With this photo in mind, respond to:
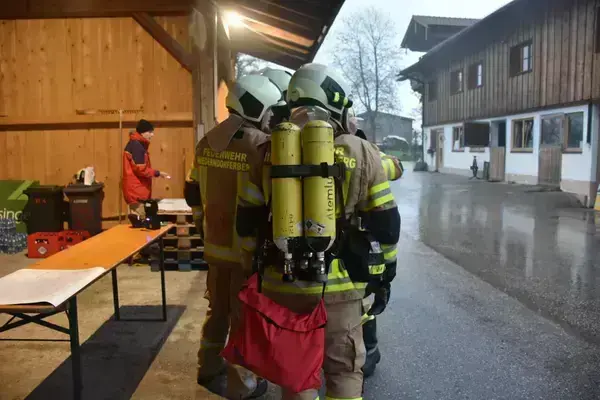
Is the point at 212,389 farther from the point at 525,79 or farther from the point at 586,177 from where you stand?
the point at 525,79

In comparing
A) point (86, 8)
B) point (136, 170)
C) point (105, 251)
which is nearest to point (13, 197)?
point (136, 170)

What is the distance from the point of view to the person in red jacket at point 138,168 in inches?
301

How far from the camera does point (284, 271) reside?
269 centimetres

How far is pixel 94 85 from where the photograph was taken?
27.3 ft

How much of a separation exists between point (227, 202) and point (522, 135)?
65.8ft

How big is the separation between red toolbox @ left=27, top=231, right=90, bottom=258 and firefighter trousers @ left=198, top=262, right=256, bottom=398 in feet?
15.8

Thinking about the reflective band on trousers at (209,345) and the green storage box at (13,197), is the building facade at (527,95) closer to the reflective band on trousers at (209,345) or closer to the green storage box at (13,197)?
the green storage box at (13,197)

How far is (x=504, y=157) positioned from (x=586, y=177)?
6761 mm

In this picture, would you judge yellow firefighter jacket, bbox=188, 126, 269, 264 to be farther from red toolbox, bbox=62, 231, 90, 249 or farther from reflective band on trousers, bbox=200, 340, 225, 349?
red toolbox, bbox=62, 231, 90, 249

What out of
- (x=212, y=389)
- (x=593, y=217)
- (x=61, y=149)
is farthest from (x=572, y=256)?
(x=61, y=149)

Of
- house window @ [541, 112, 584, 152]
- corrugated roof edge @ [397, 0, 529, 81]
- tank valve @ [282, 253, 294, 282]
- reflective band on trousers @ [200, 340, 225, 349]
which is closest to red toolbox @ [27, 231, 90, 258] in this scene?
reflective band on trousers @ [200, 340, 225, 349]

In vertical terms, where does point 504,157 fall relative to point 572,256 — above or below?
above

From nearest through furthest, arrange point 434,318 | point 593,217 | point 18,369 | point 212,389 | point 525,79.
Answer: point 212,389 < point 18,369 < point 434,318 < point 593,217 < point 525,79

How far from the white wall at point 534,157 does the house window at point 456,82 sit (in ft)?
6.08
